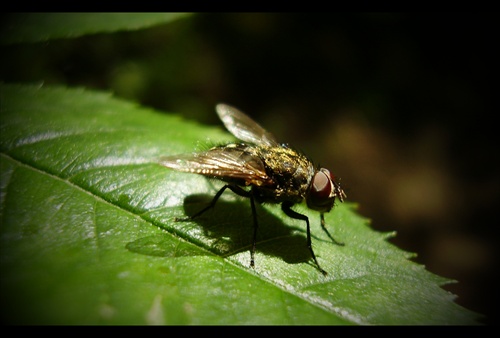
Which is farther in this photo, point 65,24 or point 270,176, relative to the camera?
point 65,24

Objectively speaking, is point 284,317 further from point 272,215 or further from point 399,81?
point 399,81

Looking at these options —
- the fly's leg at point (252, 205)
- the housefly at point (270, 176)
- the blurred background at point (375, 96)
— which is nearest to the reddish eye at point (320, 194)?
the housefly at point (270, 176)

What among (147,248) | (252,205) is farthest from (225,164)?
(147,248)

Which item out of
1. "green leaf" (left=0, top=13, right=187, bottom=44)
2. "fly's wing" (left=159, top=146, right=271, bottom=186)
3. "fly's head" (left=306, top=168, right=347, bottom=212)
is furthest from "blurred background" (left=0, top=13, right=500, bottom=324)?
"fly's head" (left=306, top=168, right=347, bottom=212)

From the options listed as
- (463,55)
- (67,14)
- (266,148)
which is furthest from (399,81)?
(67,14)

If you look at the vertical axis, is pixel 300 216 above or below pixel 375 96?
below

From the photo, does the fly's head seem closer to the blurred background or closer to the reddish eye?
the reddish eye

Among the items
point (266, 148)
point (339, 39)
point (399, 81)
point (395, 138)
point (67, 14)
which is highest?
point (339, 39)

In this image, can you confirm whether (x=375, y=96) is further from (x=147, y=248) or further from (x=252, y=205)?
(x=147, y=248)
